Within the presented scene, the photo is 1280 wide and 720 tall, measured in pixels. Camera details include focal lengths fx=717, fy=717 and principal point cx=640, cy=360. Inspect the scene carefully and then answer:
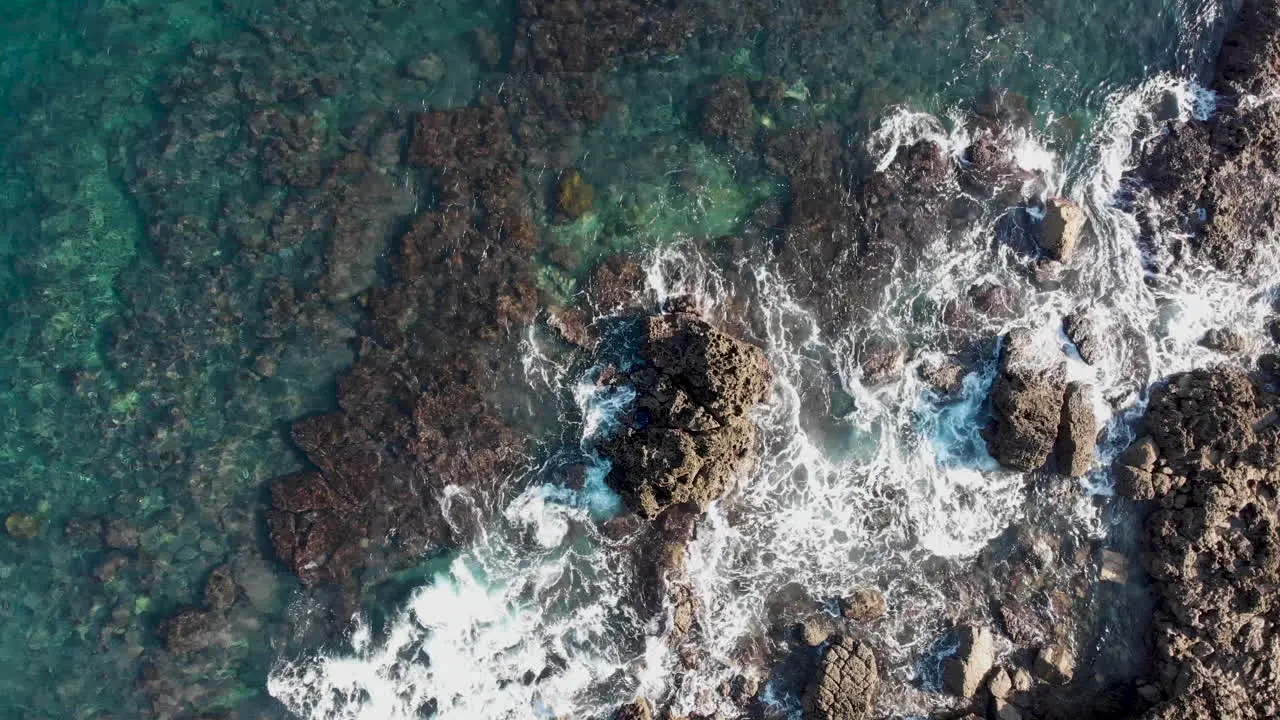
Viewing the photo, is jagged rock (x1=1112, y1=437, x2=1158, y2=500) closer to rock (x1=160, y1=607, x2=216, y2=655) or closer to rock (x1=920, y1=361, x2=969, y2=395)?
rock (x1=920, y1=361, x2=969, y2=395)

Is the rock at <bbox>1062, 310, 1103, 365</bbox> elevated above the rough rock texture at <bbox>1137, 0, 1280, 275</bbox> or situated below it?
below

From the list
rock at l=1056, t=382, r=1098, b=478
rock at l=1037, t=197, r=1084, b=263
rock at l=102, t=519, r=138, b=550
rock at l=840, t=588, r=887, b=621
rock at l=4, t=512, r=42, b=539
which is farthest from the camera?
rock at l=4, t=512, r=42, b=539

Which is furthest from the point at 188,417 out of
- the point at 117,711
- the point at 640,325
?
the point at 640,325

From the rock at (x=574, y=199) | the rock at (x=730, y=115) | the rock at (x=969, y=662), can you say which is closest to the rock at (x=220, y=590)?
the rock at (x=574, y=199)

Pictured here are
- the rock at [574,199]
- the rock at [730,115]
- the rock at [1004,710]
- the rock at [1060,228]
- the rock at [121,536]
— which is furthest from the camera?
the rock at [121,536]

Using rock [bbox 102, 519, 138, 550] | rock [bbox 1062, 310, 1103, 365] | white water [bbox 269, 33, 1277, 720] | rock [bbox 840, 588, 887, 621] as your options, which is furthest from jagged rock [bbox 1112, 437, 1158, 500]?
rock [bbox 102, 519, 138, 550]

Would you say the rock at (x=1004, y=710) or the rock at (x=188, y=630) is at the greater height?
the rock at (x=1004, y=710)

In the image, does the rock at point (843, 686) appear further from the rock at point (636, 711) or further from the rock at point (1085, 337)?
the rock at point (1085, 337)
